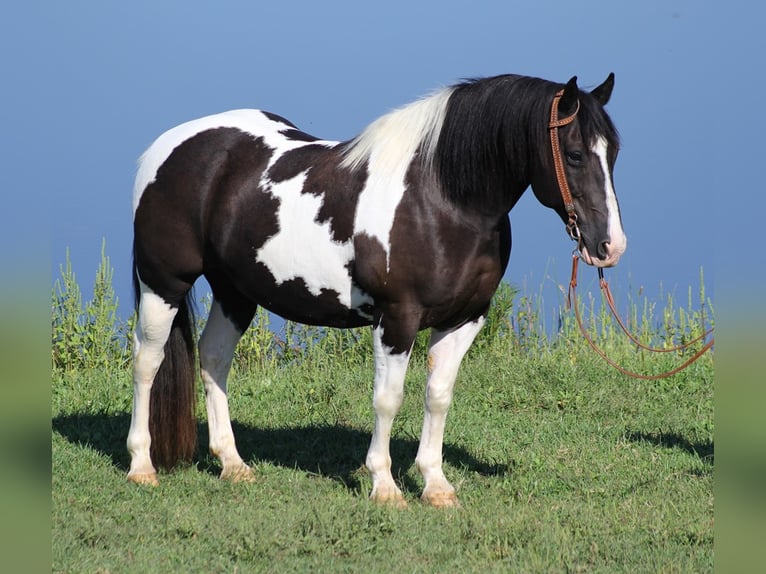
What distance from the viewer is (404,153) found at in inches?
202

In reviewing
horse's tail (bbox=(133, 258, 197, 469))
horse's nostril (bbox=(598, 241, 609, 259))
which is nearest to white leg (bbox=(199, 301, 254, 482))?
horse's tail (bbox=(133, 258, 197, 469))

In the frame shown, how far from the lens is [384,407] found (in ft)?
16.9

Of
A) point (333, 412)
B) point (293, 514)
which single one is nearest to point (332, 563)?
point (293, 514)

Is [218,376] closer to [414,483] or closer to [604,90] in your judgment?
[414,483]

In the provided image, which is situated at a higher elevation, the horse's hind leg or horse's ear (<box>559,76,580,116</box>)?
horse's ear (<box>559,76,580,116</box>)

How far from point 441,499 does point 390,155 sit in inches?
77.7

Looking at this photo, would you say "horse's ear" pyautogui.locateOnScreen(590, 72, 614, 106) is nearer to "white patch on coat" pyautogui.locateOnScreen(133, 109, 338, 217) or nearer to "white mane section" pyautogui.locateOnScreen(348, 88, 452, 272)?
"white mane section" pyautogui.locateOnScreen(348, 88, 452, 272)

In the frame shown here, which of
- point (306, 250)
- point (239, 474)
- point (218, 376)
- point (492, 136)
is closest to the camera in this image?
point (492, 136)

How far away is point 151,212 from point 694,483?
3.81 m

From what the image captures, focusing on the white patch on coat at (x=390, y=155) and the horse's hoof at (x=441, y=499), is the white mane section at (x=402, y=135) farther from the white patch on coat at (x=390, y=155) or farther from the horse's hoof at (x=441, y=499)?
the horse's hoof at (x=441, y=499)

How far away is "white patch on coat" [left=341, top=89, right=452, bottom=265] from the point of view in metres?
5.01

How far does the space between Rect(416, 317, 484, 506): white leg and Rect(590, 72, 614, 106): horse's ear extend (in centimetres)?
140

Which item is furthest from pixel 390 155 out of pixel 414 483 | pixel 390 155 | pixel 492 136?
pixel 414 483

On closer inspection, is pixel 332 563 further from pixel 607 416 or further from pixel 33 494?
pixel 607 416
